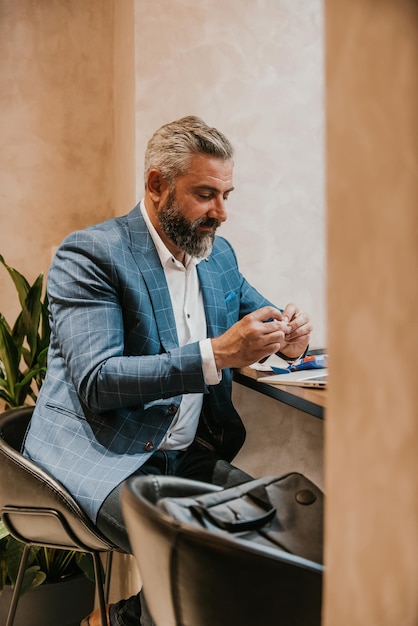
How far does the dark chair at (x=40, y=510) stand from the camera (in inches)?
68.4

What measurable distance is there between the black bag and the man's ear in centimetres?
112

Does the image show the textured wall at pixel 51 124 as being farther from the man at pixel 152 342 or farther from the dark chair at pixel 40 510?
the dark chair at pixel 40 510

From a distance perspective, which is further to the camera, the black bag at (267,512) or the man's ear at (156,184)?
the man's ear at (156,184)

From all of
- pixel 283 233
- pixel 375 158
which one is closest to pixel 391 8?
pixel 375 158

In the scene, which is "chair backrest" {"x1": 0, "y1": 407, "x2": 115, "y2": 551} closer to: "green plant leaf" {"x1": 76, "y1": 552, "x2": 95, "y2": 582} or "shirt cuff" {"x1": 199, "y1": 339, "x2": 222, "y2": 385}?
"shirt cuff" {"x1": 199, "y1": 339, "x2": 222, "y2": 385}

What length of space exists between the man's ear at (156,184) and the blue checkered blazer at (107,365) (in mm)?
73

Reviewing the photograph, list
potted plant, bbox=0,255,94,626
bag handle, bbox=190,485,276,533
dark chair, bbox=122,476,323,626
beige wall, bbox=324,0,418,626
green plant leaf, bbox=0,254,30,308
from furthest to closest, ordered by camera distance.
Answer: green plant leaf, bbox=0,254,30,308, potted plant, bbox=0,255,94,626, bag handle, bbox=190,485,276,533, dark chair, bbox=122,476,323,626, beige wall, bbox=324,0,418,626

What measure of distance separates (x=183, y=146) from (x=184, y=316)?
471mm

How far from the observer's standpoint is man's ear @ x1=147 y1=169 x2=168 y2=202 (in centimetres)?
209

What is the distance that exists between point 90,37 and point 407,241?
2971 mm

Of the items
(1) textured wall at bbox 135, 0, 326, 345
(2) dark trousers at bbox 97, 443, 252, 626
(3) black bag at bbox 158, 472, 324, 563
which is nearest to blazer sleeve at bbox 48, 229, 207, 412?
(2) dark trousers at bbox 97, 443, 252, 626

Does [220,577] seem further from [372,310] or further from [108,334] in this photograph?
[108,334]

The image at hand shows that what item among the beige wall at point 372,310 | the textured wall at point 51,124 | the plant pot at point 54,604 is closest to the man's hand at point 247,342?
the beige wall at point 372,310

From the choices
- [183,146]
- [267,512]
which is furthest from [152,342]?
[267,512]
